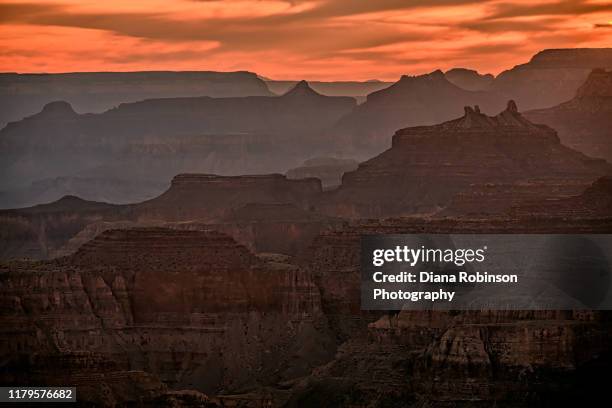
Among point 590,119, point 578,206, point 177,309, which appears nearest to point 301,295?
point 177,309

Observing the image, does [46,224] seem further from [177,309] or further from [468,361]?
[468,361]

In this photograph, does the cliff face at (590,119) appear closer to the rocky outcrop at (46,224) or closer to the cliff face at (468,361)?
the rocky outcrop at (46,224)

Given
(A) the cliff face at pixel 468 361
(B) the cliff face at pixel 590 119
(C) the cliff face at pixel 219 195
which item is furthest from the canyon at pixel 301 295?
(B) the cliff face at pixel 590 119

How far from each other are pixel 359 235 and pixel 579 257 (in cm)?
1827

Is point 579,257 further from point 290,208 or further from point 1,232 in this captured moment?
point 1,232

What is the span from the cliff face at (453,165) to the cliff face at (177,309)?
31.9 meters

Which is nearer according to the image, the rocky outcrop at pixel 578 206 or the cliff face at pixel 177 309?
the cliff face at pixel 177 309

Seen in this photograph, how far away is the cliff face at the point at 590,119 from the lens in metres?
171

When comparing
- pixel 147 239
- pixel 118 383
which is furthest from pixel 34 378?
pixel 147 239

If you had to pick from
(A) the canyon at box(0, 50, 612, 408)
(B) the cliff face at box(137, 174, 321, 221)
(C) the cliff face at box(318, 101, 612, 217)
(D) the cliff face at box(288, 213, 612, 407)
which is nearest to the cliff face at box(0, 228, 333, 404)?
(A) the canyon at box(0, 50, 612, 408)

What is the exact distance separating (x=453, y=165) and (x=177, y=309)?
46.2 m

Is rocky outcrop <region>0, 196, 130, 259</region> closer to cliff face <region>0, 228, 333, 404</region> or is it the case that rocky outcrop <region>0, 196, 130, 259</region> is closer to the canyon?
the canyon

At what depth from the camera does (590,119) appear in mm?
174375

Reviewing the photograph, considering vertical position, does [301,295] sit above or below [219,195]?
below
